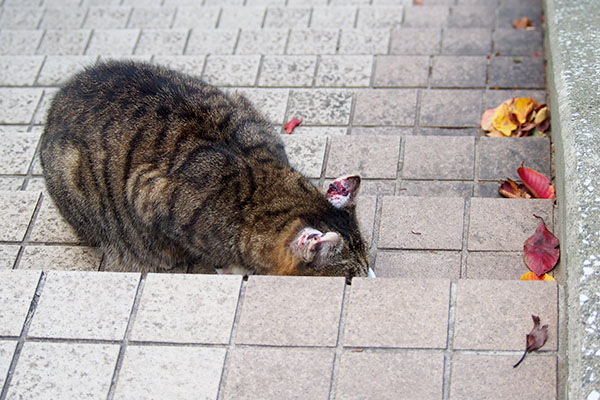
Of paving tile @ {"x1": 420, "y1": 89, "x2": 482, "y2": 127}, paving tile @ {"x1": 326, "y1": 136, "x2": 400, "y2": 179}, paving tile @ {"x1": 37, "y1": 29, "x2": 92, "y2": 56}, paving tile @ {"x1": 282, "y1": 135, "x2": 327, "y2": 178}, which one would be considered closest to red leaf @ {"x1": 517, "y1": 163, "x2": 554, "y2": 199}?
paving tile @ {"x1": 326, "y1": 136, "x2": 400, "y2": 179}

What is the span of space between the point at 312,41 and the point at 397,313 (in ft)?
10.7

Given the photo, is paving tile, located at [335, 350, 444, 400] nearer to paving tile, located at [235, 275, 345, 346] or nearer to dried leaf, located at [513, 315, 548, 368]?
paving tile, located at [235, 275, 345, 346]

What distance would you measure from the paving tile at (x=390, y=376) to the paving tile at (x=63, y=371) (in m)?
0.74

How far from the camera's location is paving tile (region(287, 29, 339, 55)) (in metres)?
5.11

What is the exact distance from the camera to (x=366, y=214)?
349 centimetres

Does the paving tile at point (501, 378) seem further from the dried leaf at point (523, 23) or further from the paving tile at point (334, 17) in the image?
the paving tile at point (334, 17)

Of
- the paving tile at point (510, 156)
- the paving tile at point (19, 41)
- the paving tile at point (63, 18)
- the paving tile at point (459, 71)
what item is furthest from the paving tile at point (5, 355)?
the paving tile at point (63, 18)

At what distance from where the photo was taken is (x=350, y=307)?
231 centimetres

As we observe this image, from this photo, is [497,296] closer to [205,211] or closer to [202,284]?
[202,284]

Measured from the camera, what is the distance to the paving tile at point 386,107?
4352mm

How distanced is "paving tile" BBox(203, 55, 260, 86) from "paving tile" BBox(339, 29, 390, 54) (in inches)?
25.5

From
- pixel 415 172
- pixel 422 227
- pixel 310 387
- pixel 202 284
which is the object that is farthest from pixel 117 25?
pixel 310 387

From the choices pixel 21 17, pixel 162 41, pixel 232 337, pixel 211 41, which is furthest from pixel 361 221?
pixel 21 17

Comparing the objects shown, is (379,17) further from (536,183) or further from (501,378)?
(501,378)
